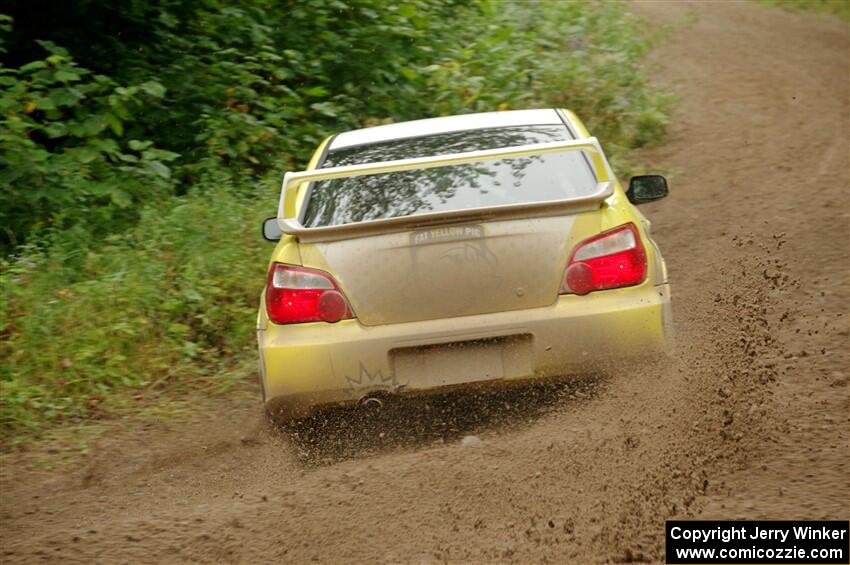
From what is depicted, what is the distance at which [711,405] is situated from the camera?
15.9ft

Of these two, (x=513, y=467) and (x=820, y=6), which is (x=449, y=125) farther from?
(x=820, y=6)

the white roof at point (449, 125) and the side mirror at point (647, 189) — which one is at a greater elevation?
the white roof at point (449, 125)

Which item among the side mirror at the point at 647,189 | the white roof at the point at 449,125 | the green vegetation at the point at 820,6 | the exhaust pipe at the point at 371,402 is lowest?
the green vegetation at the point at 820,6

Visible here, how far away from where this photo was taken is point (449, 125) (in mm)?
5965

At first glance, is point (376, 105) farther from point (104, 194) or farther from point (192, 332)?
point (192, 332)

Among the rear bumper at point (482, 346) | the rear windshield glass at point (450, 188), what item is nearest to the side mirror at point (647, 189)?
the rear windshield glass at point (450, 188)

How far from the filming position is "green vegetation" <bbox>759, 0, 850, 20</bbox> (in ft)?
73.8

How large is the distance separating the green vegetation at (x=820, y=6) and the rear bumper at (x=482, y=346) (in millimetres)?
19428

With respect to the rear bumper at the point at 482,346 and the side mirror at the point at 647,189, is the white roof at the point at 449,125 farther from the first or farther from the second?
the rear bumper at the point at 482,346

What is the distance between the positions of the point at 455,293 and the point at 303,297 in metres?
0.67

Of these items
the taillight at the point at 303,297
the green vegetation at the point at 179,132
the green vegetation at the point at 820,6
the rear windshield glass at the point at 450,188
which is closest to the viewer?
the taillight at the point at 303,297

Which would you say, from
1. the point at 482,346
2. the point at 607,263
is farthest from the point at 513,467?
the point at 607,263

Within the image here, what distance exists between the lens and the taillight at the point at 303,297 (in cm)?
476

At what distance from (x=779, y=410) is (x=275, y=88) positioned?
6.69 meters
